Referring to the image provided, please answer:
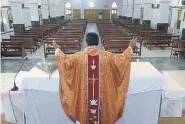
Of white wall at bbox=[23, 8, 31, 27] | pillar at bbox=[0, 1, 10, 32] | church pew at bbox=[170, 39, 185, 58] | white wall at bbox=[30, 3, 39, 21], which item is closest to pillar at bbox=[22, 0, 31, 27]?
white wall at bbox=[23, 8, 31, 27]

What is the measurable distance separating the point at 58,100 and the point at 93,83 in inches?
30.5

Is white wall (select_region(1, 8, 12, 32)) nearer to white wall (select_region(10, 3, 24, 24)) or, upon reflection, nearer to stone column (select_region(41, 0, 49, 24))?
white wall (select_region(10, 3, 24, 24))

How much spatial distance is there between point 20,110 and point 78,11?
33314 millimetres

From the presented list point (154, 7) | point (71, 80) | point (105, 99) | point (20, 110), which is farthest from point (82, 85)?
point (154, 7)

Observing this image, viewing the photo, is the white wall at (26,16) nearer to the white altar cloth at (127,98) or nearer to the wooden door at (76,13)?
the wooden door at (76,13)

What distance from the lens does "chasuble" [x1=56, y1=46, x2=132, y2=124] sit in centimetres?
276

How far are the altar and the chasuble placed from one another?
324 mm

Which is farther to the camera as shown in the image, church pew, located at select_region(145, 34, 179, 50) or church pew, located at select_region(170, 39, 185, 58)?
church pew, located at select_region(145, 34, 179, 50)

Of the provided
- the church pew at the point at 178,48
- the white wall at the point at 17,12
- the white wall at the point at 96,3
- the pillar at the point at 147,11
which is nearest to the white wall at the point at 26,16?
the white wall at the point at 17,12

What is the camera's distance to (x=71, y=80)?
9.37ft

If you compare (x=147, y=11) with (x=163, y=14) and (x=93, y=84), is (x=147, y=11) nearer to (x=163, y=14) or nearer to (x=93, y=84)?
(x=163, y=14)

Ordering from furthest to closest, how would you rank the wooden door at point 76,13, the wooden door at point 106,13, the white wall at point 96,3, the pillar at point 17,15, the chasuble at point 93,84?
the wooden door at point 106,13, the wooden door at point 76,13, the white wall at point 96,3, the pillar at point 17,15, the chasuble at point 93,84

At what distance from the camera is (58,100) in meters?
3.26

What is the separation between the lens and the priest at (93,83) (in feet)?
9.05
